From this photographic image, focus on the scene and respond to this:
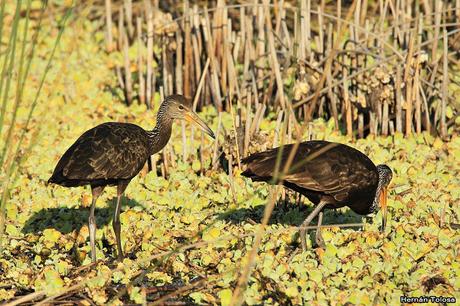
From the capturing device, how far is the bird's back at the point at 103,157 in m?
6.21

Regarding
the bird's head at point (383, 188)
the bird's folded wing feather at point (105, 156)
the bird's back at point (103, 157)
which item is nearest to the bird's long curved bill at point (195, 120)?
the bird's back at point (103, 157)

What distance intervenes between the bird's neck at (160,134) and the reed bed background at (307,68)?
30.0 inches

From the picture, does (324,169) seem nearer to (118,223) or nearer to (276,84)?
(118,223)

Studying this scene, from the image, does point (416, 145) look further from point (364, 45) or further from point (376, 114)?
point (364, 45)

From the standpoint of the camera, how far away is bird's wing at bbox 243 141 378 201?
6105 mm

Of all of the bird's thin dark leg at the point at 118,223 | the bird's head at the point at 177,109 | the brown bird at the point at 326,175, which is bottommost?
the bird's thin dark leg at the point at 118,223

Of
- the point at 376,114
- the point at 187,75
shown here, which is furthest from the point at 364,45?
the point at 187,75

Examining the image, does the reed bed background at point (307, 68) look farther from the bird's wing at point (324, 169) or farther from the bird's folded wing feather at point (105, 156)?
the bird's wing at point (324, 169)

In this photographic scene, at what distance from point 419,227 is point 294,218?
1056mm


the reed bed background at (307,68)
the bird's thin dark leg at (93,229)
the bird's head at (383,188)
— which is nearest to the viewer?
the bird's thin dark leg at (93,229)

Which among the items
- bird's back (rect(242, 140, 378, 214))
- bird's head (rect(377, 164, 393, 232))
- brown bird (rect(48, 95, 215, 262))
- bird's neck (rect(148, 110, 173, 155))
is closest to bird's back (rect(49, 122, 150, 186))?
brown bird (rect(48, 95, 215, 262))

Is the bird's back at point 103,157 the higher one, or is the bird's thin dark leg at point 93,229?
the bird's back at point 103,157

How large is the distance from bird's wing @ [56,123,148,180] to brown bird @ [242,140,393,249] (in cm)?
98

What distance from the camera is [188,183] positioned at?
25.7 ft
